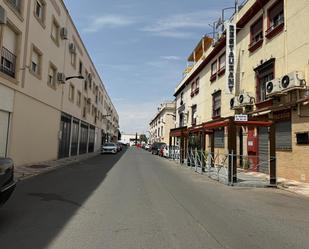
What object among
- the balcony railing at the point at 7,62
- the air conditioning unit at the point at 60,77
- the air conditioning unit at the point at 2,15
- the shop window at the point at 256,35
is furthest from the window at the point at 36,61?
the shop window at the point at 256,35

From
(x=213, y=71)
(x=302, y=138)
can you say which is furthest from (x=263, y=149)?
(x=213, y=71)

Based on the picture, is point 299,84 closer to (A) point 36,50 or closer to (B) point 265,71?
(B) point 265,71

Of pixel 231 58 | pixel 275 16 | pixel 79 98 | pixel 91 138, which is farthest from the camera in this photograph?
pixel 91 138

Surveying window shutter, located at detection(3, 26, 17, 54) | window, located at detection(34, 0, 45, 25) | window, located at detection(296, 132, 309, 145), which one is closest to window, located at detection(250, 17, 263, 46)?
window, located at detection(296, 132, 309, 145)

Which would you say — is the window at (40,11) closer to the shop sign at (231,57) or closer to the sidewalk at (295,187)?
the shop sign at (231,57)

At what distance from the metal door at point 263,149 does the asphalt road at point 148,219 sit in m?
6.80

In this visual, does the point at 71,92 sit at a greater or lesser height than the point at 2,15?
lesser

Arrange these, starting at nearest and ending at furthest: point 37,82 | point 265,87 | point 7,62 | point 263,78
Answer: point 7,62 < point 265,87 < point 263,78 < point 37,82

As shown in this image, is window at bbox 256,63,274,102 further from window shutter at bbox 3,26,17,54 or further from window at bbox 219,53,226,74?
window shutter at bbox 3,26,17,54

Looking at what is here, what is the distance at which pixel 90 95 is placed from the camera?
43.3 m

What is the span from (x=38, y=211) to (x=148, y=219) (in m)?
2.45

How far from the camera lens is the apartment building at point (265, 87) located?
14844 millimetres

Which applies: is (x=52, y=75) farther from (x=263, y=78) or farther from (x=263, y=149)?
(x=263, y=149)

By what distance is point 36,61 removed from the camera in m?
20.5
